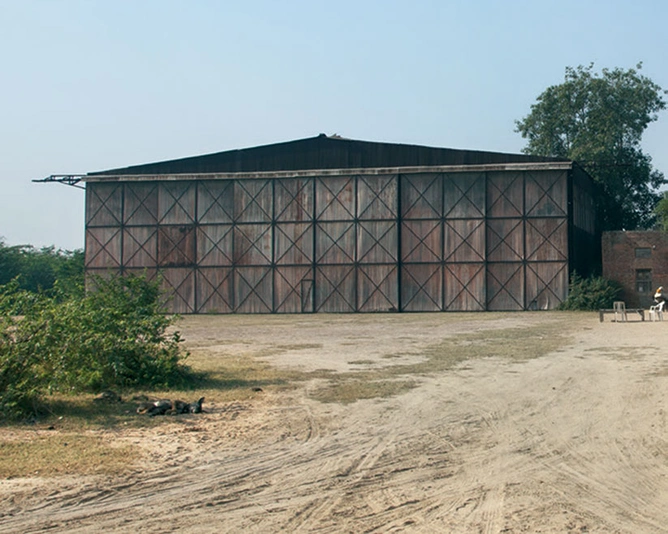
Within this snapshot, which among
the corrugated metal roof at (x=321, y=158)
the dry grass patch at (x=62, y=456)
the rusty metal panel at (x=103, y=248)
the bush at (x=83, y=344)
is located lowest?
the dry grass patch at (x=62, y=456)

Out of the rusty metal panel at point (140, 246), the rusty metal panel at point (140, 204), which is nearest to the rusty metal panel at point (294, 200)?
the rusty metal panel at point (140, 204)

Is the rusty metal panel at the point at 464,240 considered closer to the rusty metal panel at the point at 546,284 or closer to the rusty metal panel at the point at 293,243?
the rusty metal panel at the point at 546,284

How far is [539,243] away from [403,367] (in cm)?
2848

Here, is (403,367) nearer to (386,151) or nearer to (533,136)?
(386,151)

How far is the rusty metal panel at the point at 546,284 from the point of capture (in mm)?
41316

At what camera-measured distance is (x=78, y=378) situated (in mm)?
11531

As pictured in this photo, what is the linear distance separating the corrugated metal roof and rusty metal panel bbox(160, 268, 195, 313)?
6.16 meters

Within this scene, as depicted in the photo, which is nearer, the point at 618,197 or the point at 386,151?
the point at 386,151

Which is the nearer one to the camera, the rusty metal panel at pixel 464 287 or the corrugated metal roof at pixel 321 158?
the rusty metal panel at pixel 464 287

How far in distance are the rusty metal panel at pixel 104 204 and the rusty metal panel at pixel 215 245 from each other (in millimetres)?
5269

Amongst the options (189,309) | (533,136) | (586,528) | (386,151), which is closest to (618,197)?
(533,136)

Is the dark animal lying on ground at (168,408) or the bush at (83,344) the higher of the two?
the bush at (83,344)

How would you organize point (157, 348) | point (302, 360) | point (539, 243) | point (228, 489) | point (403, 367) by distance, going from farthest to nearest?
point (539, 243) → point (302, 360) → point (403, 367) → point (157, 348) → point (228, 489)

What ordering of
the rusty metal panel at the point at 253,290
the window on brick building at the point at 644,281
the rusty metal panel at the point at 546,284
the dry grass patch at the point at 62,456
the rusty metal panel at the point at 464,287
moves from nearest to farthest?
the dry grass patch at the point at 62,456, the rusty metal panel at the point at 546,284, the rusty metal panel at the point at 464,287, the window on brick building at the point at 644,281, the rusty metal panel at the point at 253,290
